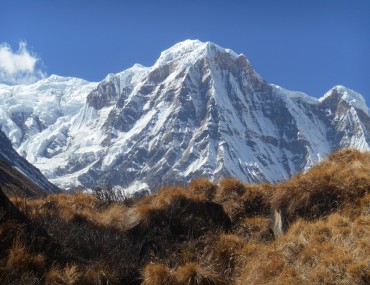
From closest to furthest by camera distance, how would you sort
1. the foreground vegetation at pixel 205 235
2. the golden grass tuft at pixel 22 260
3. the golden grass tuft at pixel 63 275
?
the golden grass tuft at pixel 22 260
the golden grass tuft at pixel 63 275
the foreground vegetation at pixel 205 235

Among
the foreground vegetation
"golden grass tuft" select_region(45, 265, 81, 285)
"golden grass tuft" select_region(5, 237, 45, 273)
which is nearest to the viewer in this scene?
"golden grass tuft" select_region(5, 237, 45, 273)

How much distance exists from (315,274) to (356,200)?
293 cm

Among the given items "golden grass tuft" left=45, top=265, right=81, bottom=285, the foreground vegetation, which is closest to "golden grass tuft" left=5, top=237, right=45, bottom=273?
the foreground vegetation

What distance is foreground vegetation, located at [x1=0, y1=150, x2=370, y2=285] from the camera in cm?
889

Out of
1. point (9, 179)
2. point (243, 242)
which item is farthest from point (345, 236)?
point (9, 179)

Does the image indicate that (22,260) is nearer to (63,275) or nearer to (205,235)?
(63,275)

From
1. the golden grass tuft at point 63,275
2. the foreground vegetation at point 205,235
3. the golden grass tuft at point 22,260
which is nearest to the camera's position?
the golden grass tuft at point 22,260

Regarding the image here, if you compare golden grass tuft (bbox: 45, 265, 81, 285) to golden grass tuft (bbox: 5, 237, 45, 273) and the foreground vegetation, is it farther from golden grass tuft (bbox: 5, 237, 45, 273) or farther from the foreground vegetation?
golden grass tuft (bbox: 5, 237, 45, 273)

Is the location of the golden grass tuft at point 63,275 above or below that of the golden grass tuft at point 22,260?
below

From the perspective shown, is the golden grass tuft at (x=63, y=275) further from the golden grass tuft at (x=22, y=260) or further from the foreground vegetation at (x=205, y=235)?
the golden grass tuft at (x=22, y=260)

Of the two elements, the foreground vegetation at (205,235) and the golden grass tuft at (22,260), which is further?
the foreground vegetation at (205,235)

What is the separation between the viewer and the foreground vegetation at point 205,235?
8.89 meters

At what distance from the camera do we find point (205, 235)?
38.5 feet

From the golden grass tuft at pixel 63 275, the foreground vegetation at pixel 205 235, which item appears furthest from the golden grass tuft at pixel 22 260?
the golden grass tuft at pixel 63 275
